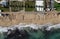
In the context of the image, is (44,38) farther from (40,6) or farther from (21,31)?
(40,6)

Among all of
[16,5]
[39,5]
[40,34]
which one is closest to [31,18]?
[40,34]

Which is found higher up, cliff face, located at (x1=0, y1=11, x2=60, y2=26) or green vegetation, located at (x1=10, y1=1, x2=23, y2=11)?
green vegetation, located at (x1=10, y1=1, x2=23, y2=11)

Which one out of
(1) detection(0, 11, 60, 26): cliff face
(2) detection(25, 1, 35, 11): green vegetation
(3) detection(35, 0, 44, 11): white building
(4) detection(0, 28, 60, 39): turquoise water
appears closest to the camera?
(4) detection(0, 28, 60, 39): turquoise water

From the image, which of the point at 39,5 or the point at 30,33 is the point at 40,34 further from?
the point at 39,5

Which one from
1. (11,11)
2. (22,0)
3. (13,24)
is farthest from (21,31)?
(22,0)

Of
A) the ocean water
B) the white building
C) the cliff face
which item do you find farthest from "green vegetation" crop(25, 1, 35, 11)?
the ocean water

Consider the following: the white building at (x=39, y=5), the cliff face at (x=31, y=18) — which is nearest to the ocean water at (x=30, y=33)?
the cliff face at (x=31, y=18)

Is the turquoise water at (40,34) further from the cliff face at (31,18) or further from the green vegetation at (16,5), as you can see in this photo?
the green vegetation at (16,5)

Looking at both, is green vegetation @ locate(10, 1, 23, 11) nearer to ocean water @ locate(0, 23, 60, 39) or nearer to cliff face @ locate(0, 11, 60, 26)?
cliff face @ locate(0, 11, 60, 26)

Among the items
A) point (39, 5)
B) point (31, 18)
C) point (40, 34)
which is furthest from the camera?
point (39, 5)
